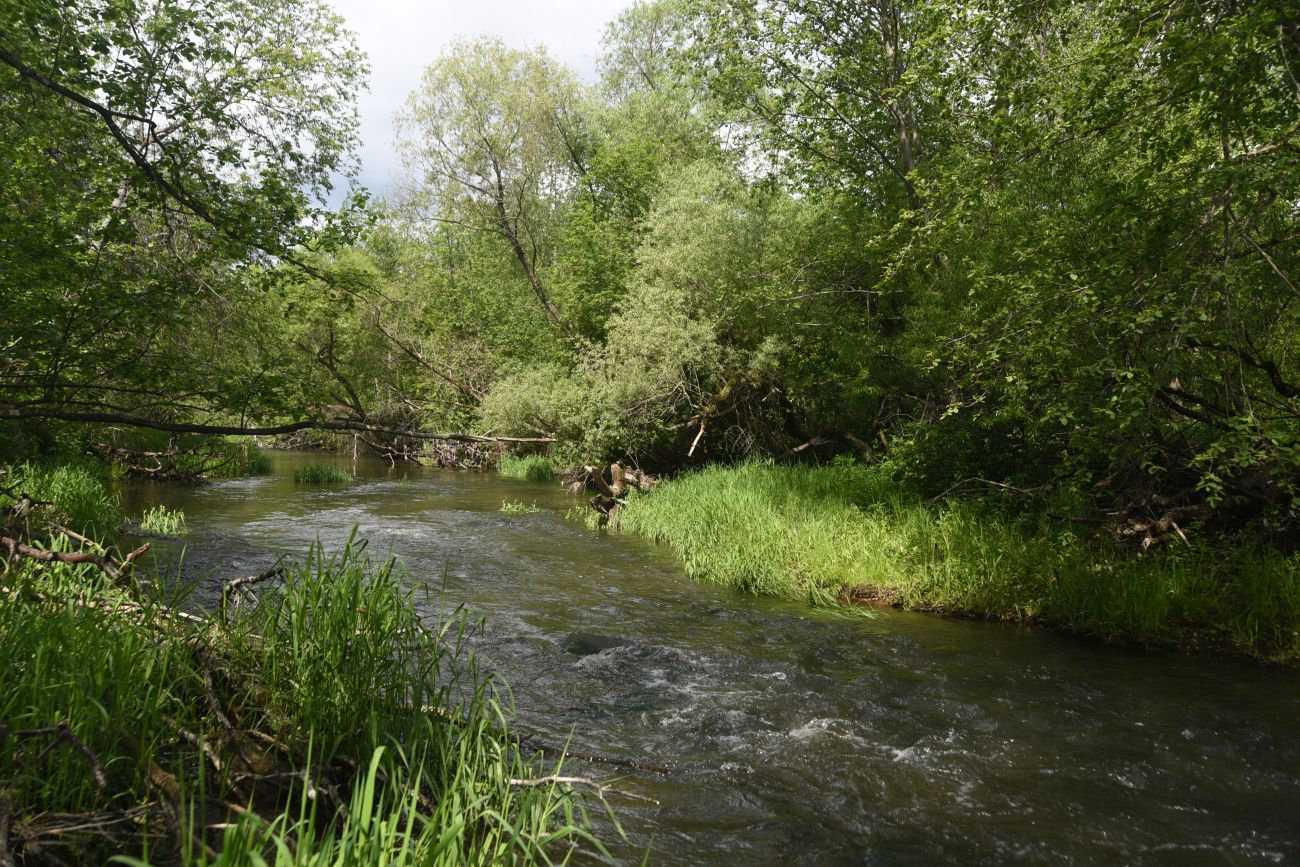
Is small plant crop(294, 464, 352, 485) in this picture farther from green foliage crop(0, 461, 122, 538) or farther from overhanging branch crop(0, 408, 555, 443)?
overhanging branch crop(0, 408, 555, 443)

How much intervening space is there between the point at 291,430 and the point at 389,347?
32.0 m

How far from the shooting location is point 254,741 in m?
4.08

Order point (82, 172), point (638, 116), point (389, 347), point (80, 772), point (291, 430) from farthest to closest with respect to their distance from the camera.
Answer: point (389, 347), point (638, 116), point (82, 172), point (291, 430), point (80, 772)

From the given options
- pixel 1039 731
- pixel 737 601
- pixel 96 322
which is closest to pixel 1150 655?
pixel 1039 731

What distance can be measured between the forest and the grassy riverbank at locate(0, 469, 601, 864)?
0.11 metres

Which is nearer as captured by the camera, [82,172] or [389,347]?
[82,172]

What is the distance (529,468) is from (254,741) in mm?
25621

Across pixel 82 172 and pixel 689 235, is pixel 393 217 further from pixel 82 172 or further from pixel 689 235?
pixel 82 172

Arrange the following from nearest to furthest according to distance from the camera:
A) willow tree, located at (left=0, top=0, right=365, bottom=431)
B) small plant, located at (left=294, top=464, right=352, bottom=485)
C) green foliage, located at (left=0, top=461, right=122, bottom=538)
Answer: willow tree, located at (left=0, top=0, right=365, bottom=431)
green foliage, located at (left=0, top=461, right=122, bottom=538)
small plant, located at (left=294, top=464, right=352, bottom=485)


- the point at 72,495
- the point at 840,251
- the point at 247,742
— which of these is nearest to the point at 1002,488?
the point at 840,251

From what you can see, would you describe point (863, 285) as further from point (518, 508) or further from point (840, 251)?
point (518, 508)

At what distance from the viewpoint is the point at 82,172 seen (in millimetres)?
7672

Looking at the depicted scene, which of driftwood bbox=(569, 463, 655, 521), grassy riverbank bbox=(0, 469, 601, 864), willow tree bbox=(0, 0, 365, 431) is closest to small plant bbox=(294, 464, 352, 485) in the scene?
driftwood bbox=(569, 463, 655, 521)

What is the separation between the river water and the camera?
441 centimetres
